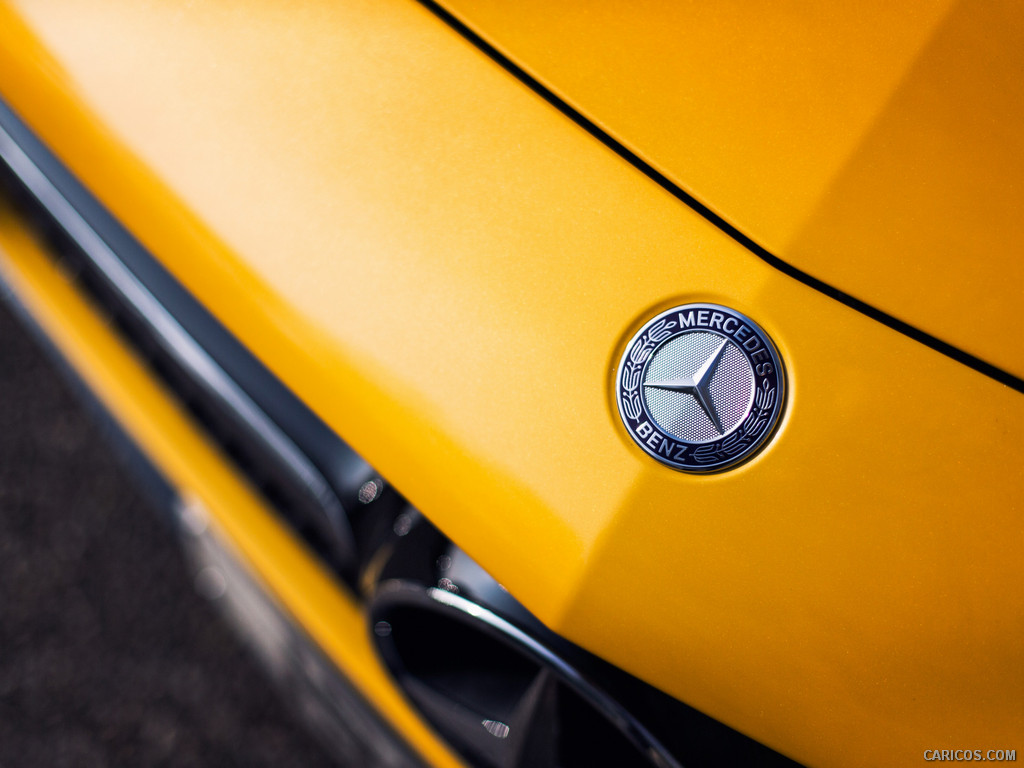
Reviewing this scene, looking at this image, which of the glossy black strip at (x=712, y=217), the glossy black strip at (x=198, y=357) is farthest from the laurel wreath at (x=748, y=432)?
the glossy black strip at (x=198, y=357)

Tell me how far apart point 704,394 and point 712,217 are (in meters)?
0.19

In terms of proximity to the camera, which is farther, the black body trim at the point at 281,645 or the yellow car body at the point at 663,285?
the black body trim at the point at 281,645

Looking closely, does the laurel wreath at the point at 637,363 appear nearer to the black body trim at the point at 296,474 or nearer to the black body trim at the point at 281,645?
the black body trim at the point at 296,474

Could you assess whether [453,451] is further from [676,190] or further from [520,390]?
[676,190]

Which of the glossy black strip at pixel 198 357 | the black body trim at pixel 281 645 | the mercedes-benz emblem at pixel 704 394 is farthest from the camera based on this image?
the black body trim at pixel 281 645

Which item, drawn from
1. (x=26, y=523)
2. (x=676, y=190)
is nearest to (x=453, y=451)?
(x=676, y=190)

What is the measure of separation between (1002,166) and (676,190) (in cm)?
33

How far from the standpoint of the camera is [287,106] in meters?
0.75

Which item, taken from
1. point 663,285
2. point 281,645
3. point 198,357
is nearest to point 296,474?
point 198,357

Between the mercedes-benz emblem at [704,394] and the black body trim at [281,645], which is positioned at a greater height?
the mercedes-benz emblem at [704,394]

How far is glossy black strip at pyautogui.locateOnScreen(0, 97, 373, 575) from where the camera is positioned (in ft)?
3.14

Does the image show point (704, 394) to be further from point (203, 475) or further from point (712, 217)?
point (203, 475)

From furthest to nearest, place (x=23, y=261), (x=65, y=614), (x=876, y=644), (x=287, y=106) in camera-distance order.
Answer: (x=65, y=614)
(x=23, y=261)
(x=287, y=106)
(x=876, y=644)

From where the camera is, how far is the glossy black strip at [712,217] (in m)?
0.67
